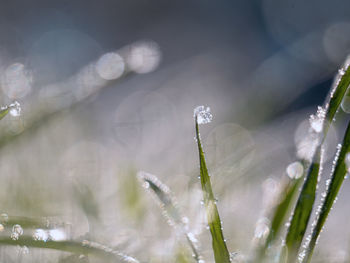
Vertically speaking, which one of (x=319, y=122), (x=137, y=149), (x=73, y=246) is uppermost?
(x=137, y=149)

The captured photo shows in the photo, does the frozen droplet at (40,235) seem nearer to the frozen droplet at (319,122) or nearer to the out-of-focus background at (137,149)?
the out-of-focus background at (137,149)

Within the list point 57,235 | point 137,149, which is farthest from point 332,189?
point 137,149

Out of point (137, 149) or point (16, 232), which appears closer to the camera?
point (16, 232)

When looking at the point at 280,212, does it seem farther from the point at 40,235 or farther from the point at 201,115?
the point at 40,235

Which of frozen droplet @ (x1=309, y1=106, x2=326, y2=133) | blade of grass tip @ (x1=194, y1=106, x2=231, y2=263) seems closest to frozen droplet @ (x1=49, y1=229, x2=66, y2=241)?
blade of grass tip @ (x1=194, y1=106, x2=231, y2=263)

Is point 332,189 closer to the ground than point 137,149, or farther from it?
closer to the ground

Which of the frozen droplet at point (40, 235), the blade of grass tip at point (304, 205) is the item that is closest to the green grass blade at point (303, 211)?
the blade of grass tip at point (304, 205)

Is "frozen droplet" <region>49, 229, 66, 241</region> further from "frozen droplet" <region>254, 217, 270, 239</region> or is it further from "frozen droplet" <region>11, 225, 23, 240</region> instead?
"frozen droplet" <region>254, 217, 270, 239</region>
